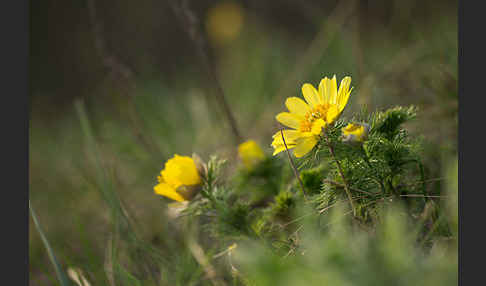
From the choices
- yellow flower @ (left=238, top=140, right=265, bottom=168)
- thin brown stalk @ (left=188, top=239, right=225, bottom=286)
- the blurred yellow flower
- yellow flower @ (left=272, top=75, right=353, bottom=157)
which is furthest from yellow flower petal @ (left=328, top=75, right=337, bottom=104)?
the blurred yellow flower

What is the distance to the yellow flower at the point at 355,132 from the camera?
80cm

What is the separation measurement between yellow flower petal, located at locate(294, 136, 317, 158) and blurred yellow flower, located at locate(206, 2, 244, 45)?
9.06 ft

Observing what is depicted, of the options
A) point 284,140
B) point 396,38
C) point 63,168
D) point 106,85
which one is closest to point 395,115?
point 284,140

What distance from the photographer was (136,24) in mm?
3395

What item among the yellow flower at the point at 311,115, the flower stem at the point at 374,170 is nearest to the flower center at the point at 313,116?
the yellow flower at the point at 311,115

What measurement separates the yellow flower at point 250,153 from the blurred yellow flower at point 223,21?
7.91ft

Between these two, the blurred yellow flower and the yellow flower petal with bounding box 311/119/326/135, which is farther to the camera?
the blurred yellow flower

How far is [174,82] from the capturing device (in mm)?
3061

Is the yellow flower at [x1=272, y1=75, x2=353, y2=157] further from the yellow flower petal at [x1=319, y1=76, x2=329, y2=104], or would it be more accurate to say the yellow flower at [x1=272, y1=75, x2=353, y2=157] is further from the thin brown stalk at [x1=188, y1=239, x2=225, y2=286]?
the thin brown stalk at [x1=188, y1=239, x2=225, y2=286]

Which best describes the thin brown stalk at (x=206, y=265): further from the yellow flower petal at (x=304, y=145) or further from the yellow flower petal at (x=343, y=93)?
the yellow flower petal at (x=343, y=93)

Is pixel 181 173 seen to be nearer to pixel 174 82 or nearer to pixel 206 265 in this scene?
pixel 206 265

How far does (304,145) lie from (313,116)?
0.26ft

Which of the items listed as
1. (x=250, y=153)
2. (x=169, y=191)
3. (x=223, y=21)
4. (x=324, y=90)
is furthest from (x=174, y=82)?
(x=324, y=90)

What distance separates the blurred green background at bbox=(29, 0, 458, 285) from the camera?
1.57 m
